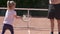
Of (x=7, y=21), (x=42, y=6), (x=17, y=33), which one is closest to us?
(x=7, y=21)

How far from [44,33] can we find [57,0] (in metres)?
2.22

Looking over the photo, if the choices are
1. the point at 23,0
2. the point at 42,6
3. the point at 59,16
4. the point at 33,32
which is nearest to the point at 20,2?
the point at 23,0

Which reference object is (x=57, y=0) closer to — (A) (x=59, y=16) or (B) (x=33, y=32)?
(A) (x=59, y=16)

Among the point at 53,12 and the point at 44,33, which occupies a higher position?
the point at 53,12

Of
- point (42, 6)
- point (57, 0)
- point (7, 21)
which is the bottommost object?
point (42, 6)

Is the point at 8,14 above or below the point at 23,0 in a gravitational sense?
above

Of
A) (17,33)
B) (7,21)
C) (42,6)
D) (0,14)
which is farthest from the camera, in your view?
(42,6)

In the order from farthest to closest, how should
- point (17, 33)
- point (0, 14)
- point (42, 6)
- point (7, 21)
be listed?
1. point (42, 6)
2. point (0, 14)
3. point (17, 33)
4. point (7, 21)

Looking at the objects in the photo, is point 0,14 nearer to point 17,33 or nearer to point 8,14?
point 17,33

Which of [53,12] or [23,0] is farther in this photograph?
[23,0]

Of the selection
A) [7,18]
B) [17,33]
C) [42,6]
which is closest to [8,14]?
[7,18]

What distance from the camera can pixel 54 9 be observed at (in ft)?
21.1

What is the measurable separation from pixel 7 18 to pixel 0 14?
10.1 meters

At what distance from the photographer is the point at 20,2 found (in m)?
20.6
